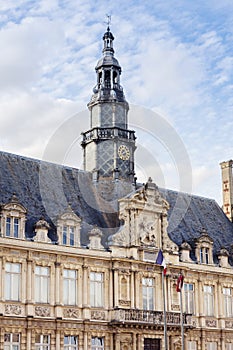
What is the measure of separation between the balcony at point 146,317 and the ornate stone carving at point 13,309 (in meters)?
6.06

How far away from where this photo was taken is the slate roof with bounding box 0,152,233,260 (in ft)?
140

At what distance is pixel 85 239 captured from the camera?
141 feet

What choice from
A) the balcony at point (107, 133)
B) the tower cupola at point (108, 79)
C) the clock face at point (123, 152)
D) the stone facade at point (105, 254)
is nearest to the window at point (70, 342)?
the stone facade at point (105, 254)

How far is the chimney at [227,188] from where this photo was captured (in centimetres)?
5591

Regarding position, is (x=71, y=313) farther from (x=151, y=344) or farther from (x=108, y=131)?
(x=108, y=131)

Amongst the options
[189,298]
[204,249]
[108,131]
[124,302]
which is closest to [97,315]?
[124,302]

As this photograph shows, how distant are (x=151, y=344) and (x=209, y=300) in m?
6.57

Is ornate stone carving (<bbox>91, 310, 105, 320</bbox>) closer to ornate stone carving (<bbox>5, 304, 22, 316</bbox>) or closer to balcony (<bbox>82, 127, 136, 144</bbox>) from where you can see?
ornate stone carving (<bbox>5, 304, 22, 316</bbox>)

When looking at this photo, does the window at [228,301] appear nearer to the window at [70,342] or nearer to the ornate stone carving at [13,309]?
the window at [70,342]

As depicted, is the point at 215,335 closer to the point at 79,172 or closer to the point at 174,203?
the point at 174,203

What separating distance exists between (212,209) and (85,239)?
15163mm

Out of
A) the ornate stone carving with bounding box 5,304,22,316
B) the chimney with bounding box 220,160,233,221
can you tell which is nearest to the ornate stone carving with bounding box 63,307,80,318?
the ornate stone carving with bounding box 5,304,22,316

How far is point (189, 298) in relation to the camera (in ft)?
154

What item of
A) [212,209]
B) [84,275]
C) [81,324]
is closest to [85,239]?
[84,275]
